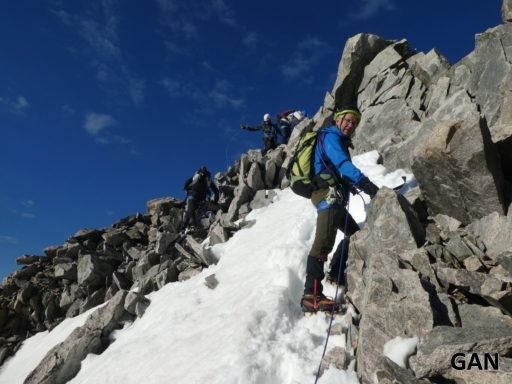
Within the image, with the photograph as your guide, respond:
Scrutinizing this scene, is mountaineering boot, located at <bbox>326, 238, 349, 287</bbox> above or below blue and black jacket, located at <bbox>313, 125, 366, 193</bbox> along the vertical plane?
below

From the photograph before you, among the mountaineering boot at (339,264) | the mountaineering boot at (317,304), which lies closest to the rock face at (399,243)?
the mountaineering boot at (339,264)

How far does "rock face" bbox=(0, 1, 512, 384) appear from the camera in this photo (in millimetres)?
5398

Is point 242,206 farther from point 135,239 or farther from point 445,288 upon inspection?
point 445,288

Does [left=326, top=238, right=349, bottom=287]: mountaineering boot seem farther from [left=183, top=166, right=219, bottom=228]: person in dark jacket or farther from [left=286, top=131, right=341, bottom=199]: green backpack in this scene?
[left=183, top=166, right=219, bottom=228]: person in dark jacket

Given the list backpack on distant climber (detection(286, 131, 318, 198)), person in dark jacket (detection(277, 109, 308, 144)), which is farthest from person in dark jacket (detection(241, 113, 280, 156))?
backpack on distant climber (detection(286, 131, 318, 198))

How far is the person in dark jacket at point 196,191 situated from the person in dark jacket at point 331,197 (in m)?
13.2

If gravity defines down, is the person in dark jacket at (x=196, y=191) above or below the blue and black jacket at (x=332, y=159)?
above

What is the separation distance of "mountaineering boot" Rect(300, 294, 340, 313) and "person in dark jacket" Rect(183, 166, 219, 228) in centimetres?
1334

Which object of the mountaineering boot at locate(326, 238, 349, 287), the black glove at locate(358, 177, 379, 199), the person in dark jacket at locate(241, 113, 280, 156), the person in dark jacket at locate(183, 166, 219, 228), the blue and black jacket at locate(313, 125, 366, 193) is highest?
the person in dark jacket at locate(241, 113, 280, 156)

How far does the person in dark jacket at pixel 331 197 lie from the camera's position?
25.0 feet

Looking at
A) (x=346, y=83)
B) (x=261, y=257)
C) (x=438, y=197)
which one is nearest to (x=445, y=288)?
(x=438, y=197)

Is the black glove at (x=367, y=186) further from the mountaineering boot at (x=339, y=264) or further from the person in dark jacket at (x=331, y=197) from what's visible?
the mountaineering boot at (x=339, y=264)

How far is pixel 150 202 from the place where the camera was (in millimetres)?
25656

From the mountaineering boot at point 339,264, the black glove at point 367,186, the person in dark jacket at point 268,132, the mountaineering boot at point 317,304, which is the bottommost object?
the mountaineering boot at point 317,304
